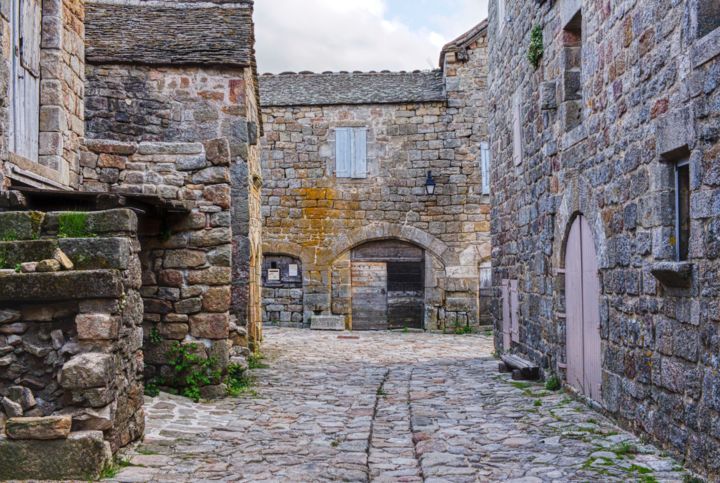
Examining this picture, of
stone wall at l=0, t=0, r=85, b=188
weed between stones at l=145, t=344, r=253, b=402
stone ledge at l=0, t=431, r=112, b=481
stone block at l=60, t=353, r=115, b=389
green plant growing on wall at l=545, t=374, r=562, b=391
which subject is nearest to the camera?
stone ledge at l=0, t=431, r=112, b=481

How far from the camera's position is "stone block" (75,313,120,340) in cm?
477

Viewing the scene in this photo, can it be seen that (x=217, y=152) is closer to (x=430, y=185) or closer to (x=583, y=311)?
(x=583, y=311)

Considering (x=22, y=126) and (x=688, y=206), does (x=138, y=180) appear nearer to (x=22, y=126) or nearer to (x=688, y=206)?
(x=22, y=126)

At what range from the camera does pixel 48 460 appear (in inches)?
177

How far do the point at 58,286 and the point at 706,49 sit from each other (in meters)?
4.09

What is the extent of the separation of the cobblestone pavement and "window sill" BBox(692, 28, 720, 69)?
247cm

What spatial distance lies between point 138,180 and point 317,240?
10119 millimetres

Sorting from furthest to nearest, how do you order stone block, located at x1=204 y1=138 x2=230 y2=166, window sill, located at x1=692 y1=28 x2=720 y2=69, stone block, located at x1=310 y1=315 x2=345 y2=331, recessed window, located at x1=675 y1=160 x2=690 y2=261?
stone block, located at x1=310 y1=315 x2=345 y2=331 → stone block, located at x1=204 y1=138 x2=230 y2=166 → recessed window, located at x1=675 y1=160 x2=690 y2=261 → window sill, located at x1=692 y1=28 x2=720 y2=69

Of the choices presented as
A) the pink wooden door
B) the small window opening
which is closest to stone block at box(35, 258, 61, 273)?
the pink wooden door

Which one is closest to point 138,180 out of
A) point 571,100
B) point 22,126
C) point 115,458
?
point 22,126

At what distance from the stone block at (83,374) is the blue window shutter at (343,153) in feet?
43.8

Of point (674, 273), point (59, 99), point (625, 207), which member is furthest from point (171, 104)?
point (674, 273)

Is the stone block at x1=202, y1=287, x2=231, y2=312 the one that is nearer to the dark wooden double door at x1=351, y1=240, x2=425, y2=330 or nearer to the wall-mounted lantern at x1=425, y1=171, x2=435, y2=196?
the dark wooden double door at x1=351, y1=240, x2=425, y2=330

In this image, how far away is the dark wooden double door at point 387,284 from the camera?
58.5ft
